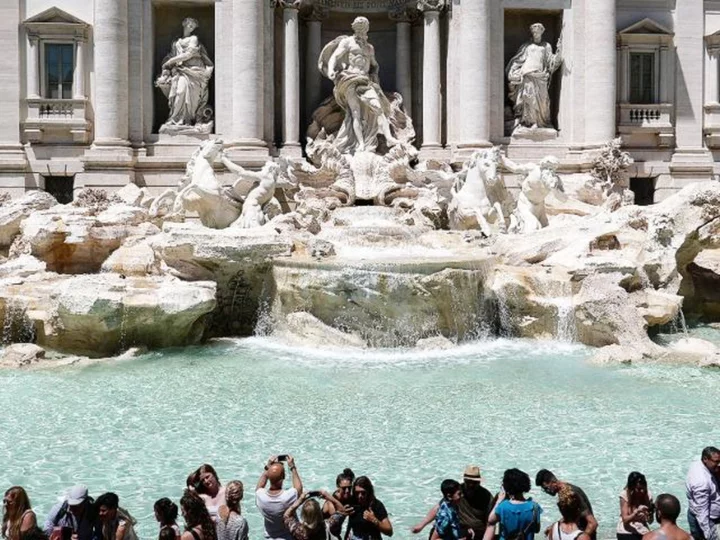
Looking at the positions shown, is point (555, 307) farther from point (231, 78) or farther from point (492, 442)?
point (231, 78)

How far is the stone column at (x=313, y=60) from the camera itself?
1862 centimetres

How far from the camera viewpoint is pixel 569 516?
14.1ft

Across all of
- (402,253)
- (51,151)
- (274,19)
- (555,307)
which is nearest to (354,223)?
(402,253)

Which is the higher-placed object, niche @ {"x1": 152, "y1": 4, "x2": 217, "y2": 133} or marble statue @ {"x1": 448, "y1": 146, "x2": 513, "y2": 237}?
niche @ {"x1": 152, "y1": 4, "x2": 217, "y2": 133}

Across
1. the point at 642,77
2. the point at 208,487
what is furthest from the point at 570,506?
the point at 642,77

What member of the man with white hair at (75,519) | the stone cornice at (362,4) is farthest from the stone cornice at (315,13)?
the man with white hair at (75,519)

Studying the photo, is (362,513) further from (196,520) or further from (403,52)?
(403,52)

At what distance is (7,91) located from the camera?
17344 millimetres

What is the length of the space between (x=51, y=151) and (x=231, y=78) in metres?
4.25

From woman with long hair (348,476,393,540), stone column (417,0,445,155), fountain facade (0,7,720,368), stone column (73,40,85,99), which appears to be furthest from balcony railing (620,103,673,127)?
woman with long hair (348,476,393,540)

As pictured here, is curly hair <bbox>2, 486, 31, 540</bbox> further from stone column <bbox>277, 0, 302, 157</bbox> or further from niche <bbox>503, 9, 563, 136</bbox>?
niche <bbox>503, 9, 563, 136</bbox>

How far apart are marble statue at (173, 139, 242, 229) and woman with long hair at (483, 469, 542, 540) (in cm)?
1086

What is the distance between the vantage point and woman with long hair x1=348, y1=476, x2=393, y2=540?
183 inches

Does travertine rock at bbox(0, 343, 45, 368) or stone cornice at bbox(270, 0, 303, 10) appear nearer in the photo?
travertine rock at bbox(0, 343, 45, 368)
